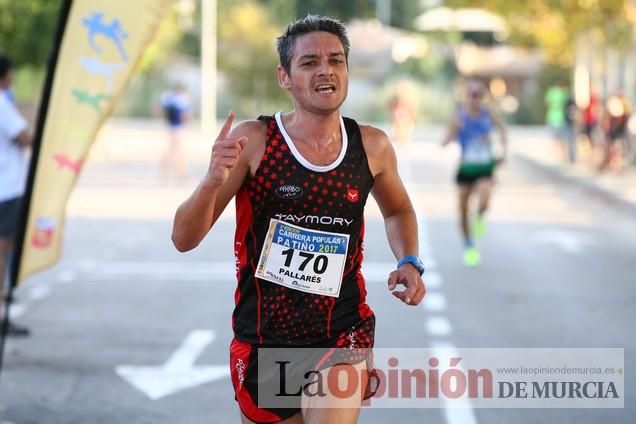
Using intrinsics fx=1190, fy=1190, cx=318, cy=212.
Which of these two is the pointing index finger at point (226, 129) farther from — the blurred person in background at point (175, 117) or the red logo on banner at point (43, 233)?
the blurred person in background at point (175, 117)

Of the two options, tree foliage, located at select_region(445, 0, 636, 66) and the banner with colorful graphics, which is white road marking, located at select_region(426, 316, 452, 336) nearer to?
the banner with colorful graphics

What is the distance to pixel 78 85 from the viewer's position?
723 cm

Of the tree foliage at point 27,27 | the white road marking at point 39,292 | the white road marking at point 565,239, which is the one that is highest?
the tree foliage at point 27,27

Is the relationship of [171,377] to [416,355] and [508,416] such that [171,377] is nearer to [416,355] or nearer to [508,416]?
[416,355]

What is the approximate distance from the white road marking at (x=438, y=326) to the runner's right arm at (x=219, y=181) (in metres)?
5.53

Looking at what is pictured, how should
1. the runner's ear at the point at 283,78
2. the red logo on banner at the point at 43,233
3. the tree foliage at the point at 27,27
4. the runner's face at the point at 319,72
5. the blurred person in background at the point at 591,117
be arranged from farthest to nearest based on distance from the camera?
the tree foliage at the point at 27,27
the blurred person in background at the point at 591,117
the red logo on banner at the point at 43,233
the runner's ear at the point at 283,78
the runner's face at the point at 319,72

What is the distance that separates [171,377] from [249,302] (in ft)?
13.0

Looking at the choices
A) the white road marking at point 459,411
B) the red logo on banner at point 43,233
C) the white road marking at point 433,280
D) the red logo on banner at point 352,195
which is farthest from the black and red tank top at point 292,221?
the white road marking at point 433,280

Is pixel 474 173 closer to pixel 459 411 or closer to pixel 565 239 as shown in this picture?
pixel 565 239

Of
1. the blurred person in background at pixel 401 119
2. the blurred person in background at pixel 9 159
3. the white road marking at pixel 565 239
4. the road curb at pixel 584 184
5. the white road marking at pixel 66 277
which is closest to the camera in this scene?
the blurred person in background at pixel 9 159

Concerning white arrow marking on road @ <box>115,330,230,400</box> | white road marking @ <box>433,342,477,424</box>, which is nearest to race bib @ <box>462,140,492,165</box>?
white arrow marking on road @ <box>115,330,230,400</box>

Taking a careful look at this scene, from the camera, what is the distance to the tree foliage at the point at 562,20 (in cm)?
2869

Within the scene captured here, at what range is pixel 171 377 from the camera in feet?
26.0

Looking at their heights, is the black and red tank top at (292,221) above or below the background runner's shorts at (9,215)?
above
